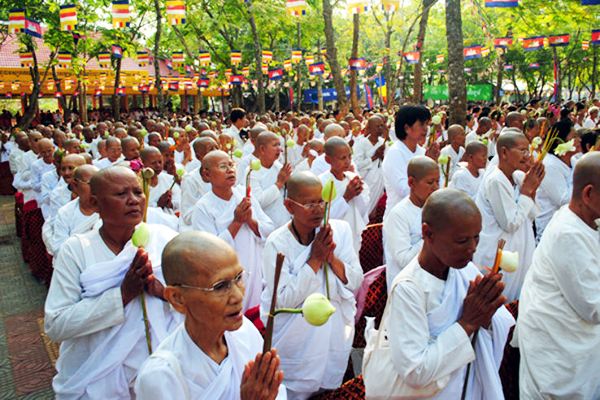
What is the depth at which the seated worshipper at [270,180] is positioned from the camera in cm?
521

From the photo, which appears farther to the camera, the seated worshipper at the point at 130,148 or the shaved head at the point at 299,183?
the seated worshipper at the point at 130,148

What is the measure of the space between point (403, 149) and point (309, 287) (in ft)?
9.68

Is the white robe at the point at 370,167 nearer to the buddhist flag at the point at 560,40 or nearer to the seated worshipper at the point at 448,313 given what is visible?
the seated worshipper at the point at 448,313

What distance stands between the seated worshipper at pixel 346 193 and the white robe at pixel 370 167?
231 cm

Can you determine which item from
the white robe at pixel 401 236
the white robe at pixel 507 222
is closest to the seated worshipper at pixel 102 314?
the white robe at pixel 401 236

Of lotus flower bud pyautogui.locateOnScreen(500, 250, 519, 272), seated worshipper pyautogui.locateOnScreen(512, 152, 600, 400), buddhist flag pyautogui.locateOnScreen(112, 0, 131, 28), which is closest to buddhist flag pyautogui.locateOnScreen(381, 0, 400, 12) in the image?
buddhist flag pyautogui.locateOnScreen(112, 0, 131, 28)

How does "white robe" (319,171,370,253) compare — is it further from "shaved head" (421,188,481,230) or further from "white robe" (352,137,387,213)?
"white robe" (352,137,387,213)

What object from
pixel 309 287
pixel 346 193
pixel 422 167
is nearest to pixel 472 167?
pixel 346 193

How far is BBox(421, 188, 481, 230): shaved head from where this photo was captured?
2.18m

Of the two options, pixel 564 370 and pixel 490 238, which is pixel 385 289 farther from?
pixel 564 370

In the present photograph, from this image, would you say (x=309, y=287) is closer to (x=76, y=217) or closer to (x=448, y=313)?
(x=448, y=313)

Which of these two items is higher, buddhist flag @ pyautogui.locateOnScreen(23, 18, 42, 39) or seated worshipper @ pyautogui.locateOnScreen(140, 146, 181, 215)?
buddhist flag @ pyautogui.locateOnScreen(23, 18, 42, 39)

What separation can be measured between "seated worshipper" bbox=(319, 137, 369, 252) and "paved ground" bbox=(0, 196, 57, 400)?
302 centimetres

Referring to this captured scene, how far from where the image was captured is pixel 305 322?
2902 mm
